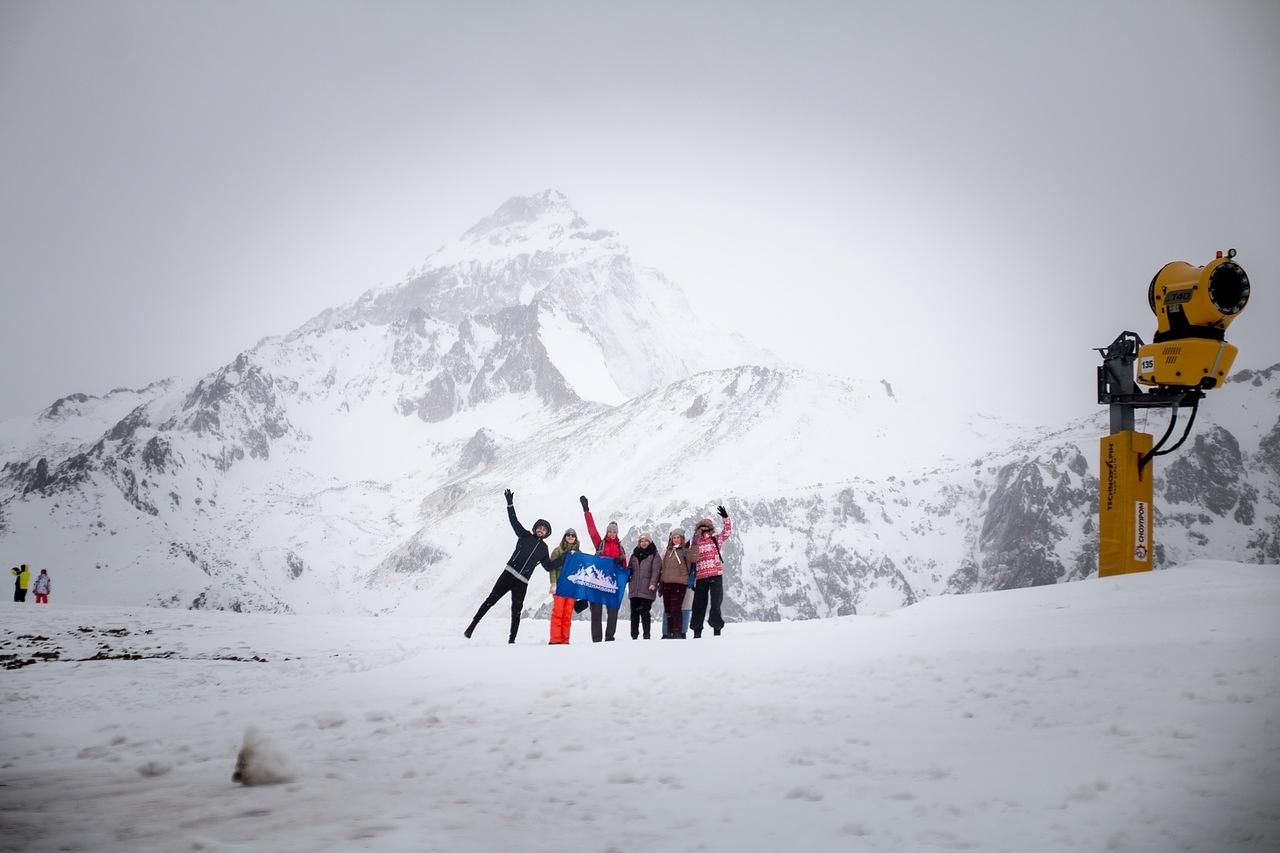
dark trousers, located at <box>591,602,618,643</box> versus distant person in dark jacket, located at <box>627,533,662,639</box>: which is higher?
distant person in dark jacket, located at <box>627,533,662,639</box>

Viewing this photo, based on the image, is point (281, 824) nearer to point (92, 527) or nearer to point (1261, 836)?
point (1261, 836)

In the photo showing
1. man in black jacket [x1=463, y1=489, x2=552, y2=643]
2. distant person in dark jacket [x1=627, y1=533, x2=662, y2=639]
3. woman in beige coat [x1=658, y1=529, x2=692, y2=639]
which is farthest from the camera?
distant person in dark jacket [x1=627, y1=533, x2=662, y2=639]

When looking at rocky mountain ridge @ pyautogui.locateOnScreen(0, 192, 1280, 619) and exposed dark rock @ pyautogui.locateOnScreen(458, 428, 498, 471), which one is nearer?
rocky mountain ridge @ pyautogui.locateOnScreen(0, 192, 1280, 619)

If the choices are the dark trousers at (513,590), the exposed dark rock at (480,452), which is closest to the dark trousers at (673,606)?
the dark trousers at (513,590)

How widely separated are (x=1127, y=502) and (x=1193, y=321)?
303cm

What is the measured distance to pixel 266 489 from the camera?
182 meters

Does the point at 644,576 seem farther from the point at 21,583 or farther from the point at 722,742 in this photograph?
the point at 21,583

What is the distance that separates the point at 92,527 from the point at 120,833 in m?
135

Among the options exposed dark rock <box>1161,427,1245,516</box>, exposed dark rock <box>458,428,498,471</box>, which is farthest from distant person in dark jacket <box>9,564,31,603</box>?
exposed dark rock <box>458,428,498,471</box>

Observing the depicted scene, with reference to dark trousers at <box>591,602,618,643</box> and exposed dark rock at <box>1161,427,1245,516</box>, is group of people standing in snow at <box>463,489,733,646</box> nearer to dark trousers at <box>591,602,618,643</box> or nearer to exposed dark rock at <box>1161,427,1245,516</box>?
dark trousers at <box>591,602,618,643</box>

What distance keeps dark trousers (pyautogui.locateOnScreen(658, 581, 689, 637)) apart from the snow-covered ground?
312cm

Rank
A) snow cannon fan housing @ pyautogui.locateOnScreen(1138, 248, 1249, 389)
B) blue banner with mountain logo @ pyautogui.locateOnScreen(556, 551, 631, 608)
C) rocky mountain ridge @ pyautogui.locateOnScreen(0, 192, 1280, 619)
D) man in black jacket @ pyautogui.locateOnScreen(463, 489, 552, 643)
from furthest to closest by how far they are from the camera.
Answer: rocky mountain ridge @ pyautogui.locateOnScreen(0, 192, 1280, 619), blue banner with mountain logo @ pyautogui.locateOnScreen(556, 551, 631, 608), man in black jacket @ pyautogui.locateOnScreen(463, 489, 552, 643), snow cannon fan housing @ pyautogui.locateOnScreen(1138, 248, 1249, 389)

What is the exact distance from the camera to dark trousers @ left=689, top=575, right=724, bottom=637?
15.7m

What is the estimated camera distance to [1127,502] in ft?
47.4
